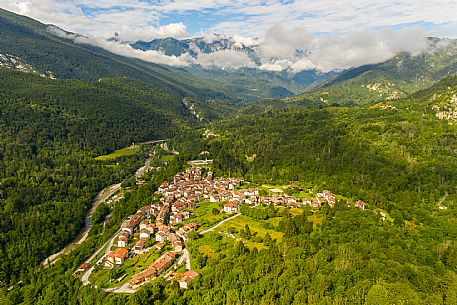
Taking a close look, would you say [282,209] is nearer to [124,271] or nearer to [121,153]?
[124,271]

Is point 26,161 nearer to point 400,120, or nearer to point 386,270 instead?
point 386,270

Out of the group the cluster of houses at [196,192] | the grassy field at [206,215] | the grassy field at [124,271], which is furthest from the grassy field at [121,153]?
the grassy field at [124,271]

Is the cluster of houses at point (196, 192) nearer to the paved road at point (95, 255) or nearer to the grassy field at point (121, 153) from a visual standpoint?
the paved road at point (95, 255)

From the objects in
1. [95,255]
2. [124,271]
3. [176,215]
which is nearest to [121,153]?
[176,215]

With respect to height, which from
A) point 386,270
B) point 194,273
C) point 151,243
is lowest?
point 151,243

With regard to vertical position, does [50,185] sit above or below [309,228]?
below

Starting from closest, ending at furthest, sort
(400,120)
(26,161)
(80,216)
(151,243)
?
1. (151,243)
2. (80,216)
3. (26,161)
4. (400,120)

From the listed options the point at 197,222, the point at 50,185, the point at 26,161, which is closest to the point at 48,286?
the point at 197,222
